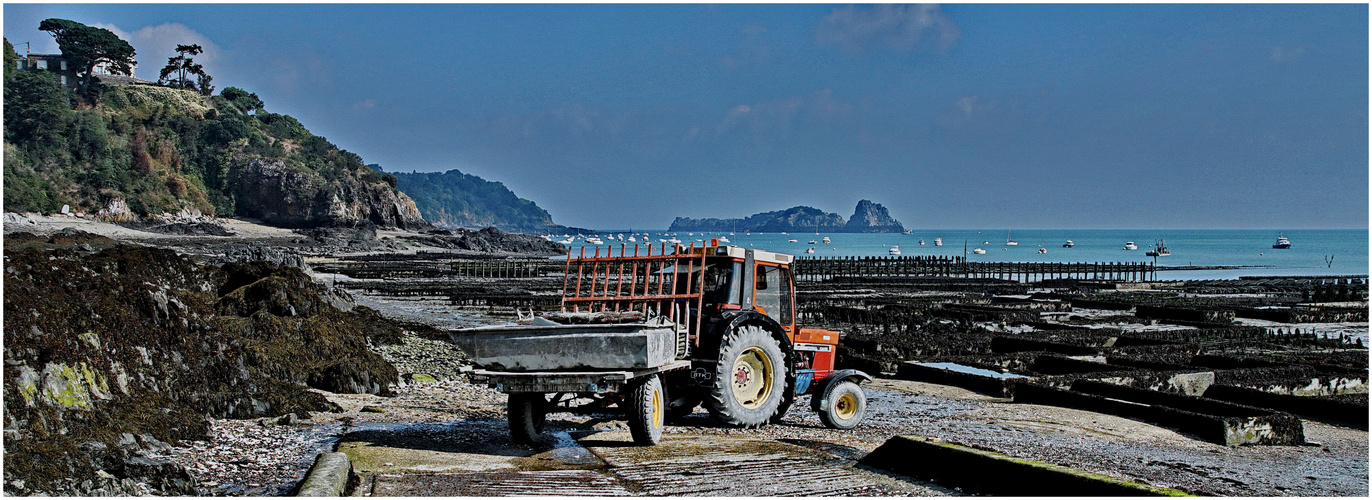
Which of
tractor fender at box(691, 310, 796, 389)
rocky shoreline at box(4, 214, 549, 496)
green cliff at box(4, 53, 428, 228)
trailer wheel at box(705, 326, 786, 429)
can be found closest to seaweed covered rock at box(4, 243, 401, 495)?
rocky shoreline at box(4, 214, 549, 496)

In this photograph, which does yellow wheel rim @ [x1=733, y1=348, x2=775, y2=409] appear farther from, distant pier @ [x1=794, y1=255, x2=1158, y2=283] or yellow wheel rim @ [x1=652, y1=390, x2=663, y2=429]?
distant pier @ [x1=794, y1=255, x2=1158, y2=283]

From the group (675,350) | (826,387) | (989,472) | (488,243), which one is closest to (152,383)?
(675,350)

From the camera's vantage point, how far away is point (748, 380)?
11203 mm

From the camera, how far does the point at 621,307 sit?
456 inches

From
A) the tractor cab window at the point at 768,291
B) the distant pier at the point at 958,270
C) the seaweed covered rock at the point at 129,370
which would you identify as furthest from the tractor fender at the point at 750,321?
the distant pier at the point at 958,270

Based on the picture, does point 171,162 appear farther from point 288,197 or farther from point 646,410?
point 646,410

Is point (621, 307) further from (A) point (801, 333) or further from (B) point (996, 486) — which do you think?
(B) point (996, 486)

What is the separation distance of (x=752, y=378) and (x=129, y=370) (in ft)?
22.6

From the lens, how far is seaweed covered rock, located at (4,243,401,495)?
7.98 meters

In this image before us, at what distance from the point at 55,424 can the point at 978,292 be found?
54055mm

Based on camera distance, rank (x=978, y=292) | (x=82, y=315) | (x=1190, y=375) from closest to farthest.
A: (x=82, y=315), (x=1190, y=375), (x=978, y=292)

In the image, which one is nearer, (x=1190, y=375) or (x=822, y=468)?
(x=822, y=468)

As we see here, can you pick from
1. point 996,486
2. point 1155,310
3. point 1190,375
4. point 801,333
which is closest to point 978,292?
point 1155,310

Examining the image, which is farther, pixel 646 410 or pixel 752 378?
pixel 752 378
